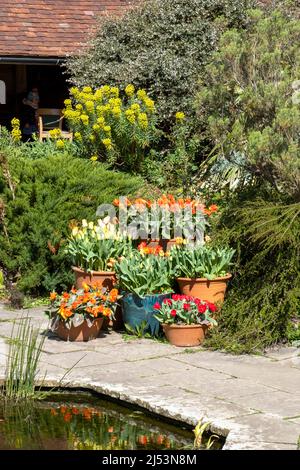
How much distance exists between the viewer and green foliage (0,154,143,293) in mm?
10312

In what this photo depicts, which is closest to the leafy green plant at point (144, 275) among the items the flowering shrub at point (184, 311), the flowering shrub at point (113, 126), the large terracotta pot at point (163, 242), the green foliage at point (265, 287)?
the flowering shrub at point (184, 311)

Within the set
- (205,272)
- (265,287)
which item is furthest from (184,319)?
(265,287)

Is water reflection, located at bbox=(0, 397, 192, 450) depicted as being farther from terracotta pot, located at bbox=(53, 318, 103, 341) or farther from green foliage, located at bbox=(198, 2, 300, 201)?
green foliage, located at bbox=(198, 2, 300, 201)

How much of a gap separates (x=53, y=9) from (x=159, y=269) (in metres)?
10.5

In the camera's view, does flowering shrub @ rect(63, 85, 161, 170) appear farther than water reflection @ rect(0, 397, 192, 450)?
Yes

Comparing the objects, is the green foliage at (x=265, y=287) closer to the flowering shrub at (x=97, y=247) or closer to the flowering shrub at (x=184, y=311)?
the flowering shrub at (x=184, y=311)

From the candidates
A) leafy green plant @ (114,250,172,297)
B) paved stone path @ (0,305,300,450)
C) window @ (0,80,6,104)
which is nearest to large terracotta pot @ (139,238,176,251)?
leafy green plant @ (114,250,172,297)

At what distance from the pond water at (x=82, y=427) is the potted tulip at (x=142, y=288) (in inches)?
66.1

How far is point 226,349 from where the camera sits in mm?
8250

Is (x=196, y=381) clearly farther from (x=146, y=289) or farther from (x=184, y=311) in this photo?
(x=146, y=289)

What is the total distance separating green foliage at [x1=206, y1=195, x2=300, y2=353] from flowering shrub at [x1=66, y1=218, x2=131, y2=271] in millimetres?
1244

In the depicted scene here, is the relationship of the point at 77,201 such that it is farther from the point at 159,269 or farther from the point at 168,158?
the point at 168,158
